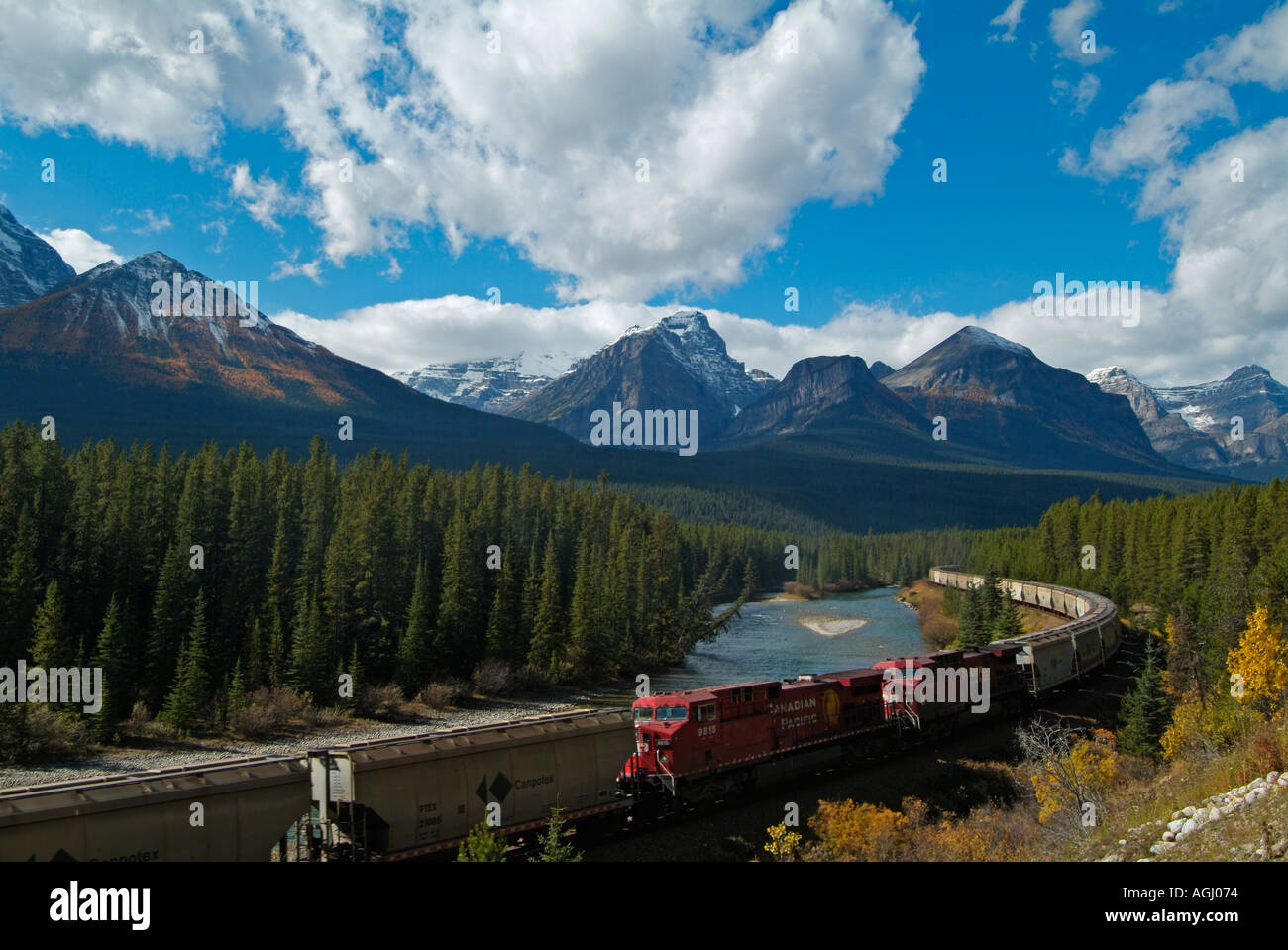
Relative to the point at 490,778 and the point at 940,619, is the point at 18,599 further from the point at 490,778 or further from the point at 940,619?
the point at 940,619

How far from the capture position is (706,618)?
308 feet

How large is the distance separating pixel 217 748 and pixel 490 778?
29.4 m

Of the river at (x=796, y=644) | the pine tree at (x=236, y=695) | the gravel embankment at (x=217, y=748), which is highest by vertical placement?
the pine tree at (x=236, y=695)

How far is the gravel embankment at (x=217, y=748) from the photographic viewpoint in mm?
38406

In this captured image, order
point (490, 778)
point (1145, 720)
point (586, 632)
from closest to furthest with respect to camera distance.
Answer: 1. point (490, 778)
2. point (1145, 720)
3. point (586, 632)

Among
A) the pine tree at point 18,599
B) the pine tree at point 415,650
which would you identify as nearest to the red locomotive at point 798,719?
the pine tree at point 415,650

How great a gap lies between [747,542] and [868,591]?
3001 cm

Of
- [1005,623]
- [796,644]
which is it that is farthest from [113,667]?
[1005,623]

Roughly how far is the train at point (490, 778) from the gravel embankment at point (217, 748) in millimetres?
9936

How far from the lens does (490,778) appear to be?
24438 mm

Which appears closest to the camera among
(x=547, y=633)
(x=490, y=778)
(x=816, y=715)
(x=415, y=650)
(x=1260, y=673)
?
(x=490, y=778)

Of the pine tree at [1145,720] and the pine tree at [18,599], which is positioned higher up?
the pine tree at [18,599]

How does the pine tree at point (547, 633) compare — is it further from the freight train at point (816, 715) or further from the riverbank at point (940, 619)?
the riverbank at point (940, 619)
